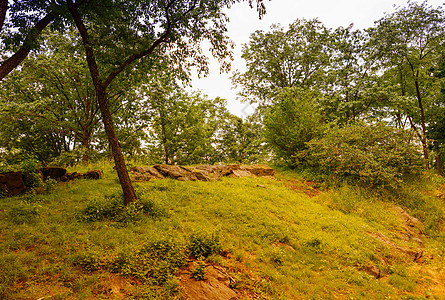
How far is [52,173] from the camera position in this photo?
891 cm

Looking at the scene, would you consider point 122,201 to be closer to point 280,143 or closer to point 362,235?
point 362,235

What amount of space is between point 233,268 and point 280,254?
169 centimetres

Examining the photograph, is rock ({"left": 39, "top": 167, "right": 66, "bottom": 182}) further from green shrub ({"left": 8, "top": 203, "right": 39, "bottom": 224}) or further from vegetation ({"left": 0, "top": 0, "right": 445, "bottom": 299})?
green shrub ({"left": 8, "top": 203, "right": 39, "bottom": 224})

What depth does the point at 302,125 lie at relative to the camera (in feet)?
50.5

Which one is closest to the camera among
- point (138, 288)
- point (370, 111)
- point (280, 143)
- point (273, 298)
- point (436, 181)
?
point (138, 288)

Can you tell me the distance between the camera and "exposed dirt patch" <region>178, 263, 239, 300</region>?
4125mm

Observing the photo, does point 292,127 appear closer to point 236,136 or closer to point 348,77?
point 348,77

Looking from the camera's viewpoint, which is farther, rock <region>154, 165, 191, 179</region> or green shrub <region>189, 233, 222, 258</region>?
rock <region>154, 165, 191, 179</region>

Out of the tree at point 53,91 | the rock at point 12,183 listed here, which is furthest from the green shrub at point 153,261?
the tree at point 53,91

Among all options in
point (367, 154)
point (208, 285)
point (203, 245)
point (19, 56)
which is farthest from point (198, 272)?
point (367, 154)

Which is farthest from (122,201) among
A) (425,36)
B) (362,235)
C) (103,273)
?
(425,36)

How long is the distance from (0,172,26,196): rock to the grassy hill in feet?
1.88

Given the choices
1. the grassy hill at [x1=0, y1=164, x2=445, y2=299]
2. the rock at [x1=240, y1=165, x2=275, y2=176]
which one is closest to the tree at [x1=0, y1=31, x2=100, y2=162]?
the grassy hill at [x1=0, y1=164, x2=445, y2=299]

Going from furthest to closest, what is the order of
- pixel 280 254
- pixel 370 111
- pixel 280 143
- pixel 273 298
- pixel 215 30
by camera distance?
pixel 370 111, pixel 280 143, pixel 215 30, pixel 280 254, pixel 273 298
